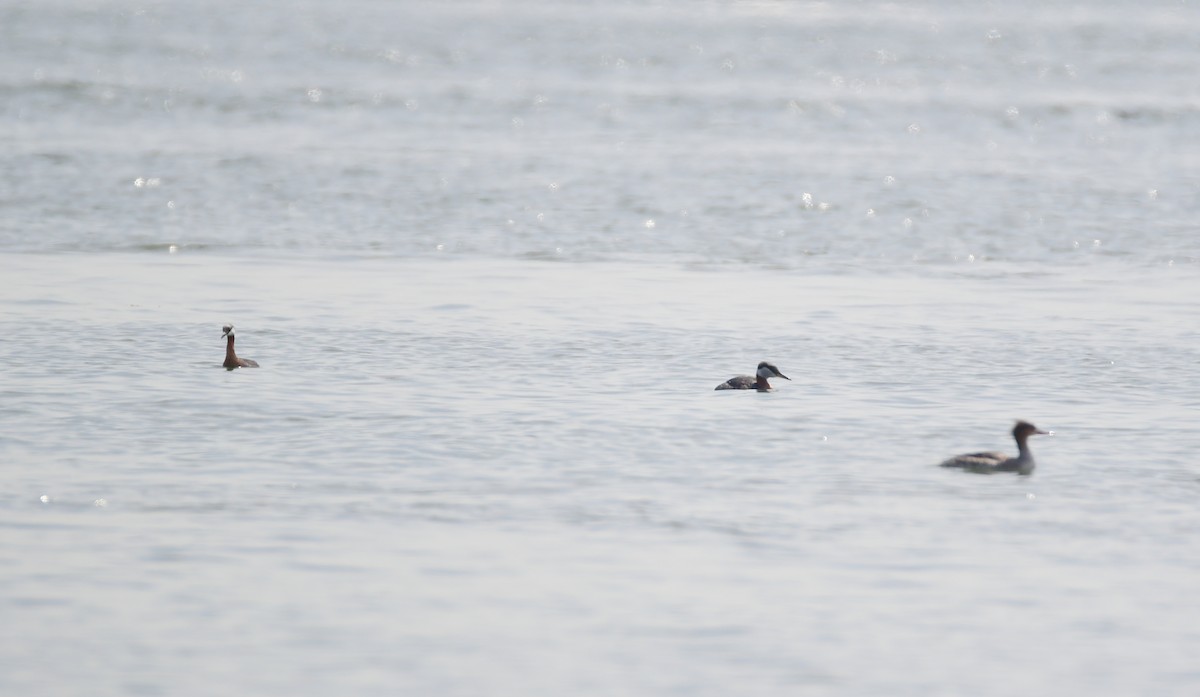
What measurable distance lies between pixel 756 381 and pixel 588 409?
1830 mm

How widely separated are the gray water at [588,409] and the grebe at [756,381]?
25cm

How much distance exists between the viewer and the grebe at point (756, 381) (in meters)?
17.3

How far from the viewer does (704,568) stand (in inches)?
458

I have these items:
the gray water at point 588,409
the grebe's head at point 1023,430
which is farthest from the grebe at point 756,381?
the grebe's head at point 1023,430

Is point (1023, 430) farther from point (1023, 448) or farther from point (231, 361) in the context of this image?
point (231, 361)

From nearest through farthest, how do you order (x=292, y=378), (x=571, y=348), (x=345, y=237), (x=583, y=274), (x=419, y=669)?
1. (x=419, y=669)
2. (x=292, y=378)
3. (x=571, y=348)
4. (x=583, y=274)
5. (x=345, y=237)

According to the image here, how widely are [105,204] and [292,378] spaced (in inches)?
522

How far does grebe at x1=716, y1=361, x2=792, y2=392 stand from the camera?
1734 centimetres

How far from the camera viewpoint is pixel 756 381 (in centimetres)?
1738

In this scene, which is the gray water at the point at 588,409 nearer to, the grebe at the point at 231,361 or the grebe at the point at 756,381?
the grebe at the point at 231,361

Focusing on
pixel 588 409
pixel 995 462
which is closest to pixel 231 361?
pixel 588 409

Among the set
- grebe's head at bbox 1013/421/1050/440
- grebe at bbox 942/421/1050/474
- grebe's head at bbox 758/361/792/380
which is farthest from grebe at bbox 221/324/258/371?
grebe's head at bbox 1013/421/1050/440

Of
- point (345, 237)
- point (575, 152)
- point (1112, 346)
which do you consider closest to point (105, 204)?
point (345, 237)

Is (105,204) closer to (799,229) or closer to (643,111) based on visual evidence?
(799,229)
